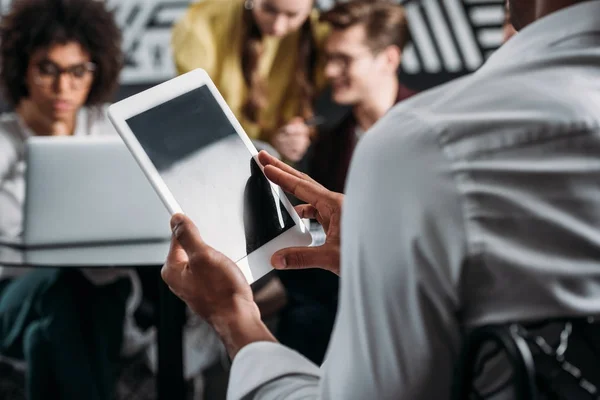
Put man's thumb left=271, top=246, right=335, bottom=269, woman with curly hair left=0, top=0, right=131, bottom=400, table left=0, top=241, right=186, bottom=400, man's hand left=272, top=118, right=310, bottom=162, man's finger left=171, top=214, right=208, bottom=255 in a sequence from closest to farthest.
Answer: man's finger left=171, top=214, right=208, bottom=255 → man's thumb left=271, top=246, right=335, bottom=269 → table left=0, top=241, right=186, bottom=400 → woman with curly hair left=0, top=0, right=131, bottom=400 → man's hand left=272, top=118, right=310, bottom=162

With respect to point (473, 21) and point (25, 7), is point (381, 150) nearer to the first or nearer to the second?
point (25, 7)

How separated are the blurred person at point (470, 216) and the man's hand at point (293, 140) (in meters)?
2.41

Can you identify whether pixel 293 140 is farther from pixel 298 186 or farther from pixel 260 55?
pixel 298 186

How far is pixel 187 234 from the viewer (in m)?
0.91

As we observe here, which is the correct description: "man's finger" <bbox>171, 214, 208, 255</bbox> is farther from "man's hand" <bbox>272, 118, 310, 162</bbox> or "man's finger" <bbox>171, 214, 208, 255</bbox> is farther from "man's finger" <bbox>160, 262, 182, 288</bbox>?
"man's hand" <bbox>272, 118, 310, 162</bbox>

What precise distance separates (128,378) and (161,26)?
169 centimetres

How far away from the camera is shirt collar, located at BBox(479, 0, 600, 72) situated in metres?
0.69

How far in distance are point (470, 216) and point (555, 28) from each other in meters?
0.18

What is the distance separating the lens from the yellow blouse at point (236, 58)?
334 cm

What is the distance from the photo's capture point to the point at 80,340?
7.61 ft

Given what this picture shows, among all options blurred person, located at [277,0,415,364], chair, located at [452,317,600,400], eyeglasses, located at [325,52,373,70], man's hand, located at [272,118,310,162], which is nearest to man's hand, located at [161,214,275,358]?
chair, located at [452,317,600,400]

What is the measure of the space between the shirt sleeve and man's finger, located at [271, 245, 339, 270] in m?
0.33

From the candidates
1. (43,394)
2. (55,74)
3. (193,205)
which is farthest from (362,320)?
(55,74)

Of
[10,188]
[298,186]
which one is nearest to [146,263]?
[10,188]
